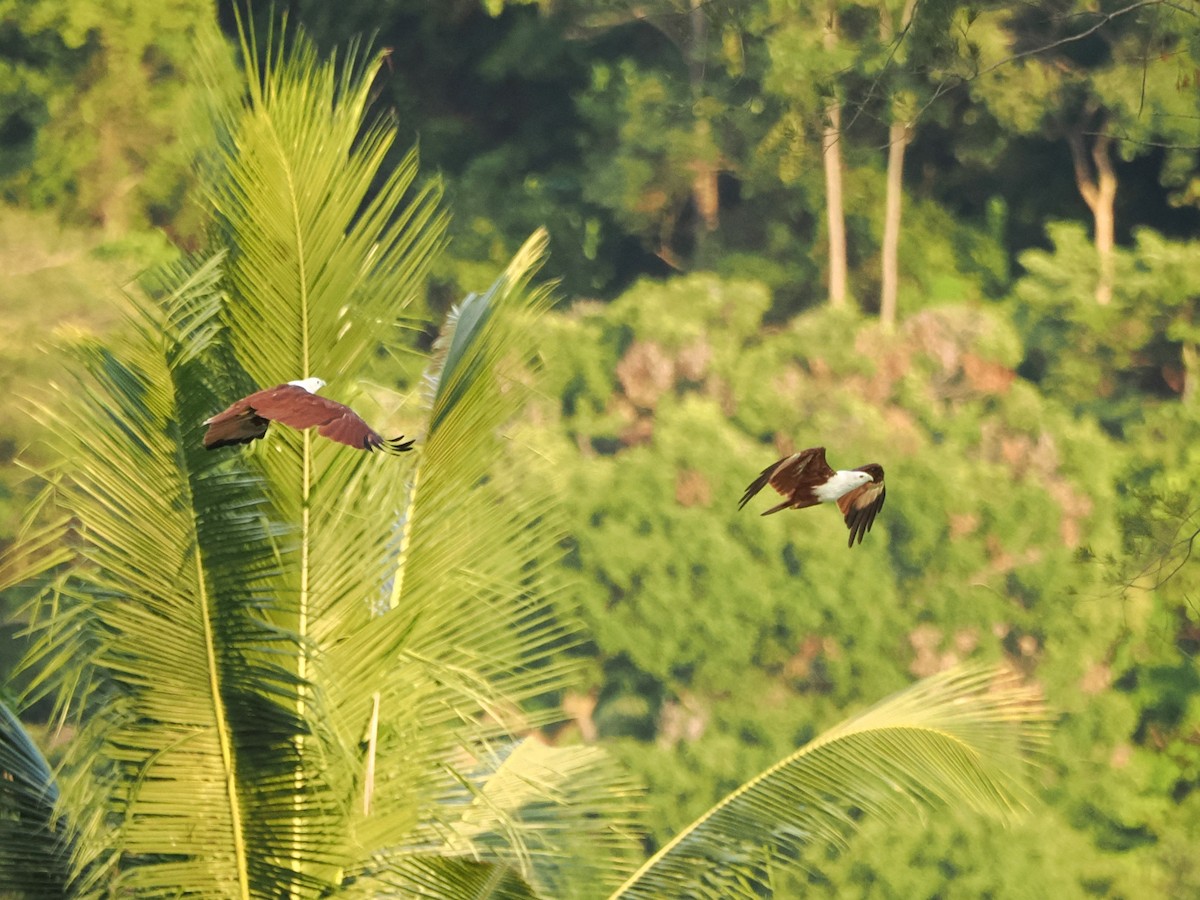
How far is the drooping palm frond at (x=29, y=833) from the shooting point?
11.8 ft

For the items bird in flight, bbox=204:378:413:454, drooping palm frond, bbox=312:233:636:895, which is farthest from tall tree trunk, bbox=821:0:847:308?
bird in flight, bbox=204:378:413:454

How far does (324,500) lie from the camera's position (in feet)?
12.2

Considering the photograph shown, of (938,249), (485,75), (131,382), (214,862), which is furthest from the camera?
(485,75)

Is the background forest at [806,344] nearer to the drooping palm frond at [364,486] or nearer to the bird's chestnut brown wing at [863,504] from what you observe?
the drooping palm frond at [364,486]

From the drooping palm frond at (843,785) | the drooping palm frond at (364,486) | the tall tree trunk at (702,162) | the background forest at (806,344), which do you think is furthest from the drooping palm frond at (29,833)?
the tall tree trunk at (702,162)

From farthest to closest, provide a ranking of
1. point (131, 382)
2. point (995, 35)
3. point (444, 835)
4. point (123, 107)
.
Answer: point (123, 107) → point (995, 35) → point (444, 835) → point (131, 382)

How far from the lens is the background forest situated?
49.1 feet

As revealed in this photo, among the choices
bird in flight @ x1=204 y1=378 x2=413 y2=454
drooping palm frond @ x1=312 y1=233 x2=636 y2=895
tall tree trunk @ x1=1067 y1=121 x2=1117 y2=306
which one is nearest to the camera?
bird in flight @ x1=204 y1=378 x2=413 y2=454

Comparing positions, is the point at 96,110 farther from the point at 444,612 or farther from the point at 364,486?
the point at 444,612

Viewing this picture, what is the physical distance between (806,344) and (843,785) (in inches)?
515

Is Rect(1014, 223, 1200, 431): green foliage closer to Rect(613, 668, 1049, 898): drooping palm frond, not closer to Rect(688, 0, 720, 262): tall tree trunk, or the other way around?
Rect(688, 0, 720, 262): tall tree trunk

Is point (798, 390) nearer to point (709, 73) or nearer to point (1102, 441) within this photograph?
point (1102, 441)

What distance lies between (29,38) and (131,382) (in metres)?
16.0

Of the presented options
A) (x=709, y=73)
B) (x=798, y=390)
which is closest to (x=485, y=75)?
(x=709, y=73)
